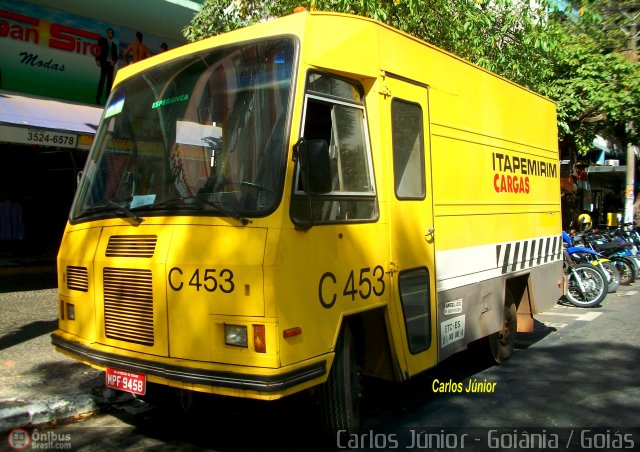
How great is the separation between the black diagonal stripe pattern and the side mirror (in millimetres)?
2910

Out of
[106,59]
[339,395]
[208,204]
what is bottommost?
[339,395]

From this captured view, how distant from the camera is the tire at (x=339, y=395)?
4027 millimetres

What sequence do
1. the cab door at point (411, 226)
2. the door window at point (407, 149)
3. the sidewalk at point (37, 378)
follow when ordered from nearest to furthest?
the cab door at point (411, 226) → the door window at point (407, 149) → the sidewalk at point (37, 378)

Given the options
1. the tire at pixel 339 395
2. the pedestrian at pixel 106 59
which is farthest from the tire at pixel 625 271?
the pedestrian at pixel 106 59

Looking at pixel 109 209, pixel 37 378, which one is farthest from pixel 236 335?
pixel 37 378

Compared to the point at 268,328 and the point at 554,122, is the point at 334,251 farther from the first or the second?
the point at 554,122

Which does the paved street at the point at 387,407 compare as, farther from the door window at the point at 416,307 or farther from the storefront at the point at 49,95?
the storefront at the point at 49,95

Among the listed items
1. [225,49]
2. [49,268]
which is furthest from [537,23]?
[49,268]

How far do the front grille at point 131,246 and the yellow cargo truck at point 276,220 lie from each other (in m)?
0.01

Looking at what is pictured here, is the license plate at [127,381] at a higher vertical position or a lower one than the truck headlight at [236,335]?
lower

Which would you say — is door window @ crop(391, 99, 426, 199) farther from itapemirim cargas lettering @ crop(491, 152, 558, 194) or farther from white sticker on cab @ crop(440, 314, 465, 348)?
itapemirim cargas lettering @ crop(491, 152, 558, 194)

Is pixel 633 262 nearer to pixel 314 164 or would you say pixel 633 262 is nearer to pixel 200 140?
pixel 314 164

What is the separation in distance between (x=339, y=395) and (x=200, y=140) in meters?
1.99

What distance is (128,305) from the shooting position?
392 cm
